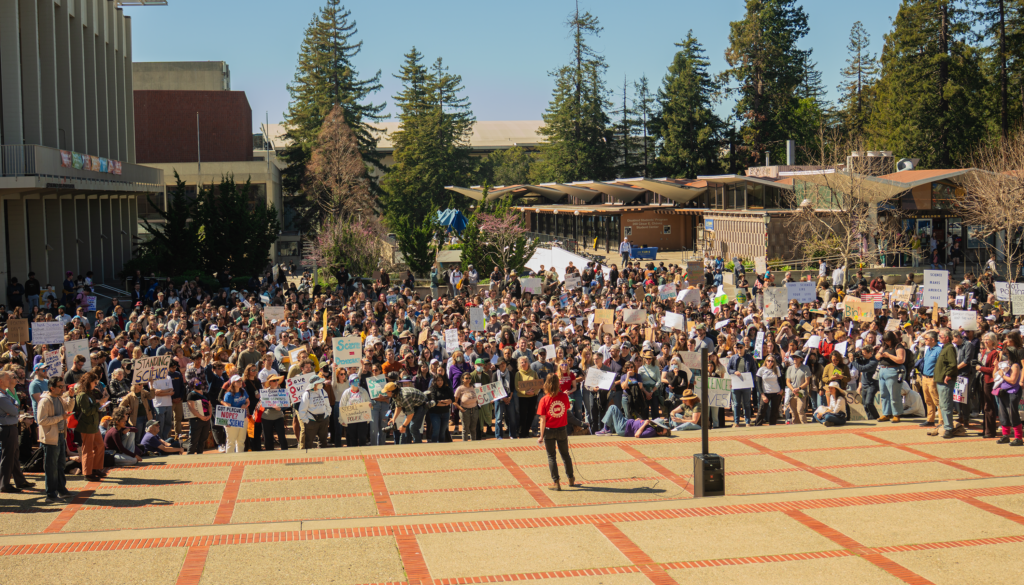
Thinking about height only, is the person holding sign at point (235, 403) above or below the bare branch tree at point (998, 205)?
below

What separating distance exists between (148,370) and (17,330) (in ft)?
17.5

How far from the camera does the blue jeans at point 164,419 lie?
14.7 metres

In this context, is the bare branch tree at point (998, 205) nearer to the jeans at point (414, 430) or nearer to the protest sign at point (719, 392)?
the protest sign at point (719, 392)

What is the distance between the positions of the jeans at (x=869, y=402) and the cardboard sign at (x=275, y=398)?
987 cm

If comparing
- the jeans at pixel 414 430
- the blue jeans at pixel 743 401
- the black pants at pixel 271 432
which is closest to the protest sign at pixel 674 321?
the blue jeans at pixel 743 401

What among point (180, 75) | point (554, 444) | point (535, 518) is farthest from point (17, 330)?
point (180, 75)

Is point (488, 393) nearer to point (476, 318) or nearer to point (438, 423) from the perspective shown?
point (438, 423)

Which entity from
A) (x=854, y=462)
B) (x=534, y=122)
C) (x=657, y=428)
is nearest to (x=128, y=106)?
(x=657, y=428)

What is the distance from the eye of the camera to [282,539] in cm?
983

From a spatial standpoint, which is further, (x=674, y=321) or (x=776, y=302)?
(x=776, y=302)

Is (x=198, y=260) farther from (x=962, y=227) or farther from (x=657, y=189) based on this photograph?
(x=962, y=227)

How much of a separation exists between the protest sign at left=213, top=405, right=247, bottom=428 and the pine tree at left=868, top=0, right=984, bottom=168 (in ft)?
166

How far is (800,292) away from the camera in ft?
74.5

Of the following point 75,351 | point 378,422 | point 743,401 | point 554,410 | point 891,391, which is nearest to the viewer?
point 554,410
